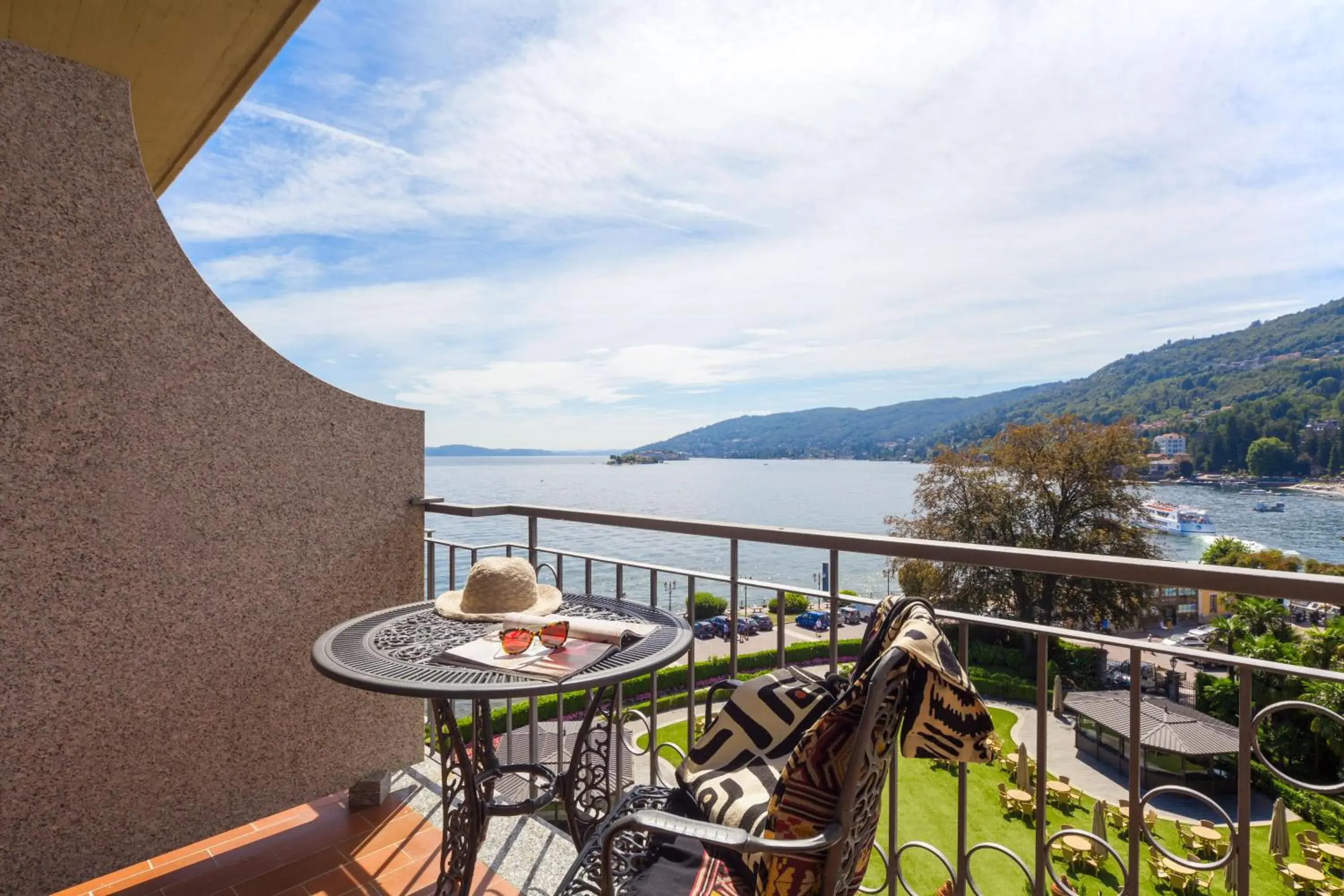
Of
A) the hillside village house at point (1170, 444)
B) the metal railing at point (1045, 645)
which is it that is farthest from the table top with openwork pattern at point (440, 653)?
the hillside village house at point (1170, 444)

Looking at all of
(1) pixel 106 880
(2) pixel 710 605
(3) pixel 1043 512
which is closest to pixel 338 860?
(1) pixel 106 880

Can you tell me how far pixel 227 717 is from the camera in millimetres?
2256

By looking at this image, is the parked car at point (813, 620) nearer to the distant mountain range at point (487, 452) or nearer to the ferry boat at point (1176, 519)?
the ferry boat at point (1176, 519)

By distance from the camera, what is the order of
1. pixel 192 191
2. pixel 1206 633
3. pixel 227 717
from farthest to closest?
pixel 1206 633 → pixel 192 191 → pixel 227 717

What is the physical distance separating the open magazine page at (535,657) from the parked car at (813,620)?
860 inches

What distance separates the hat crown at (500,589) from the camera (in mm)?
1805

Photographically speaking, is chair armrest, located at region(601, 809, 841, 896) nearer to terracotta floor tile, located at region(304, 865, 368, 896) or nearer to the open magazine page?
the open magazine page

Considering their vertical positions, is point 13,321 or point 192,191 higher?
point 192,191

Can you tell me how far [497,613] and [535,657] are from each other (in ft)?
1.17

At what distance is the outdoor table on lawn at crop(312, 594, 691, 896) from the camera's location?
1346 millimetres

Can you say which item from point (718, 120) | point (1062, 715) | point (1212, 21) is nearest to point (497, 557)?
point (718, 120)

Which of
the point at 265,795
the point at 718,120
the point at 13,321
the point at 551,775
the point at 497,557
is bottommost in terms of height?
the point at 265,795

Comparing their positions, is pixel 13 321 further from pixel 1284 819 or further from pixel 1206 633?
pixel 1206 633

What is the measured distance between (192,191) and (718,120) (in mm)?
4228
